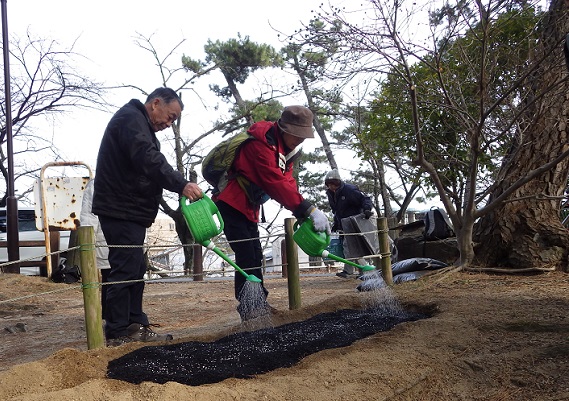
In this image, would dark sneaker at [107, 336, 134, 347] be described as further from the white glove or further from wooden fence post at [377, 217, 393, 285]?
wooden fence post at [377, 217, 393, 285]

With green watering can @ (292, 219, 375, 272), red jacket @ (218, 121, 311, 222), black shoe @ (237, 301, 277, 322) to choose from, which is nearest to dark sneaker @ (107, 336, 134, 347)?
black shoe @ (237, 301, 277, 322)

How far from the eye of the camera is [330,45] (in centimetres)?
569

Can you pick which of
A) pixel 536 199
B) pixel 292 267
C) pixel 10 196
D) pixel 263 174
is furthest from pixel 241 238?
pixel 10 196

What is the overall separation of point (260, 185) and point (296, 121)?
1.70 ft

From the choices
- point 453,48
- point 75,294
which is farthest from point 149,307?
point 453,48

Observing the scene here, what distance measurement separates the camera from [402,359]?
10.00 ft

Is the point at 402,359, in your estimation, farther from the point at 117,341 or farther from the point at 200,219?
the point at 117,341

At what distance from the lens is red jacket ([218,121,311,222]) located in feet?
13.4

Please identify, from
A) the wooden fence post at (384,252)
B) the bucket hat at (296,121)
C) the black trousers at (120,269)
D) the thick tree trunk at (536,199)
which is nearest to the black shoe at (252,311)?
the black trousers at (120,269)

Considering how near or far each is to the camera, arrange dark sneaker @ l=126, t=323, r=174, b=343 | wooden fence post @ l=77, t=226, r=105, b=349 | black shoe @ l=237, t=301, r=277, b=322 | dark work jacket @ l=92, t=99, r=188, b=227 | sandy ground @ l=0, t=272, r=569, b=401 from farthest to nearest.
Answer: black shoe @ l=237, t=301, r=277, b=322
dark sneaker @ l=126, t=323, r=174, b=343
dark work jacket @ l=92, t=99, r=188, b=227
wooden fence post @ l=77, t=226, r=105, b=349
sandy ground @ l=0, t=272, r=569, b=401

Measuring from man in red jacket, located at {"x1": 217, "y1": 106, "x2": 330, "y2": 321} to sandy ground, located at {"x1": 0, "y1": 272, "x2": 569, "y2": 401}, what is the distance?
2.04 feet

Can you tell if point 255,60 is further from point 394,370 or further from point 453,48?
point 394,370

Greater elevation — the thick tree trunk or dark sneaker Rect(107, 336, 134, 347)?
the thick tree trunk

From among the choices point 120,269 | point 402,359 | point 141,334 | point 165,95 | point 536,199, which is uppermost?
point 165,95
